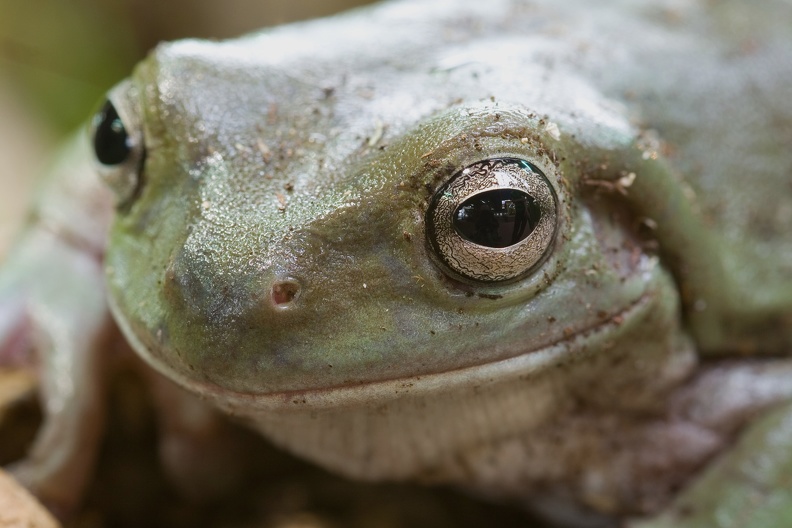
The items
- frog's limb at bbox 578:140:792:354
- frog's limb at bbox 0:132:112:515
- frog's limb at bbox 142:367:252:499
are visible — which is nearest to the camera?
frog's limb at bbox 578:140:792:354

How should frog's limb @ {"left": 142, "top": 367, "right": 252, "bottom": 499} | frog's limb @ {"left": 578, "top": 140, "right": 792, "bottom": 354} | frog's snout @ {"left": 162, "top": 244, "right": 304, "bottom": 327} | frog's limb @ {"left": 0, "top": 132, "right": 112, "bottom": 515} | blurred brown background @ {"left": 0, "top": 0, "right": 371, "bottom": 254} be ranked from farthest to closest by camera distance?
blurred brown background @ {"left": 0, "top": 0, "right": 371, "bottom": 254}, frog's limb @ {"left": 142, "top": 367, "right": 252, "bottom": 499}, frog's limb @ {"left": 0, "top": 132, "right": 112, "bottom": 515}, frog's limb @ {"left": 578, "top": 140, "right": 792, "bottom": 354}, frog's snout @ {"left": 162, "top": 244, "right": 304, "bottom": 327}

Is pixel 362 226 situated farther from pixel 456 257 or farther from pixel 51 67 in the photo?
pixel 51 67

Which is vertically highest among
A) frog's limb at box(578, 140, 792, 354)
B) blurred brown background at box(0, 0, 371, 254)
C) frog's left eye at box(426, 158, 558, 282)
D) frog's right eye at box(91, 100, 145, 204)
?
blurred brown background at box(0, 0, 371, 254)

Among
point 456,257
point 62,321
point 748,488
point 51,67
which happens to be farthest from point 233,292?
point 51,67

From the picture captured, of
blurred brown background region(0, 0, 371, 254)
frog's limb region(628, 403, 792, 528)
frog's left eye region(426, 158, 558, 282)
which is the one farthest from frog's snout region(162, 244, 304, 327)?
blurred brown background region(0, 0, 371, 254)

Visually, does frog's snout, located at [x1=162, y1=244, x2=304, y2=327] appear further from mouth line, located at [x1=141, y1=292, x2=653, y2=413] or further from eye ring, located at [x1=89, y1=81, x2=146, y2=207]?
eye ring, located at [x1=89, y1=81, x2=146, y2=207]

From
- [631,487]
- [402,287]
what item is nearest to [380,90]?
[402,287]

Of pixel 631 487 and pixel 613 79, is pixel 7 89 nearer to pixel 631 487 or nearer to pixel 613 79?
pixel 613 79

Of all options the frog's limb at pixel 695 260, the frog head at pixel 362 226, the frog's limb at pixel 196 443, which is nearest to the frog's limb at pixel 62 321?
the frog's limb at pixel 196 443

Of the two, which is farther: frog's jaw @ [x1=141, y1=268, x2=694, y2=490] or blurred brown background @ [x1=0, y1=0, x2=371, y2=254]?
blurred brown background @ [x1=0, y1=0, x2=371, y2=254]

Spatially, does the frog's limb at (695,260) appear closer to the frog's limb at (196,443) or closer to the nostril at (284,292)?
the nostril at (284,292)
